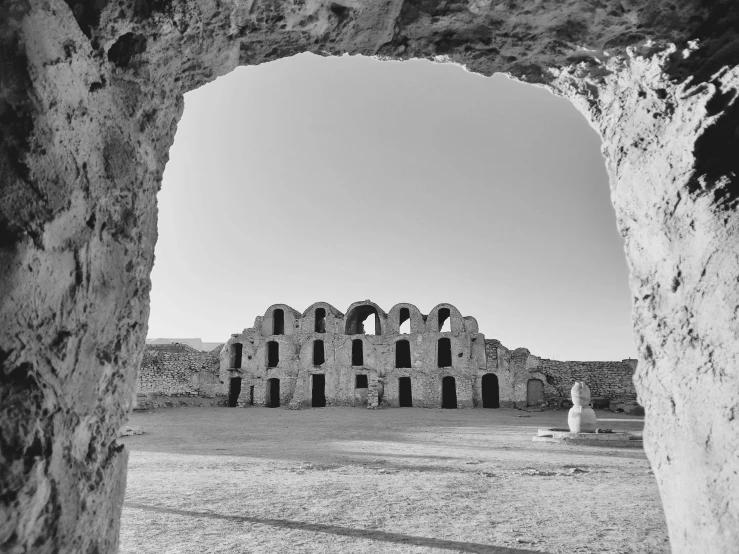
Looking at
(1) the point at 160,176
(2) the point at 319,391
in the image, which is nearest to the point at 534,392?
(2) the point at 319,391

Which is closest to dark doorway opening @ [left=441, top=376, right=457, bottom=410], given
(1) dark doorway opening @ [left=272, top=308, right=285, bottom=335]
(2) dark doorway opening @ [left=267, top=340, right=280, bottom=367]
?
(2) dark doorway opening @ [left=267, top=340, right=280, bottom=367]

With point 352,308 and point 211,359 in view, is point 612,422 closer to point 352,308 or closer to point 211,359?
point 352,308

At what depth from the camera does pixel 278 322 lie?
89.8 feet

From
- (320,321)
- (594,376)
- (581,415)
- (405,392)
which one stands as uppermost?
(320,321)

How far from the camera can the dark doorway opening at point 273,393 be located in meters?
25.3

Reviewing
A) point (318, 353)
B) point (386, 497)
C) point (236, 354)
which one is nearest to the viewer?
point (386, 497)

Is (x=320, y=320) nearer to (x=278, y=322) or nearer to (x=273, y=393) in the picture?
(x=278, y=322)

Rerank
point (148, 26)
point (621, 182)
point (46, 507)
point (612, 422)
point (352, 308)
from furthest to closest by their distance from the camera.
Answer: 1. point (352, 308)
2. point (612, 422)
3. point (621, 182)
4. point (148, 26)
5. point (46, 507)

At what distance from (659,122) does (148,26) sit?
2.49 m

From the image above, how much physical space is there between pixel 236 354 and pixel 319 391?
15.6 feet

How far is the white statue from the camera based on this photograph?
12758 millimetres

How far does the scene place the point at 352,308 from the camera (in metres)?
26.0

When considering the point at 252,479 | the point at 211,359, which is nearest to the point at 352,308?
the point at 211,359

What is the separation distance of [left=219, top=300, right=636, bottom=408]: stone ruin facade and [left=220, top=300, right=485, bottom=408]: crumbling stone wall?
5 centimetres
